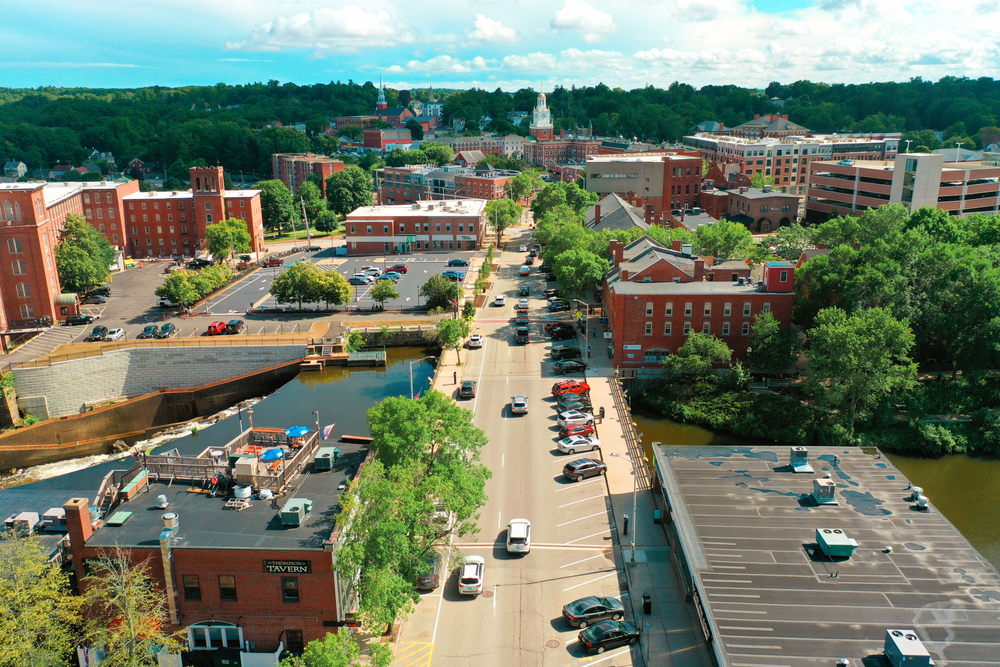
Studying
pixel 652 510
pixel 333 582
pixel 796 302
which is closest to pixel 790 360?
pixel 796 302

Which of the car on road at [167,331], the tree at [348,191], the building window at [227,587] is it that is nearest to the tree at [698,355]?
the building window at [227,587]

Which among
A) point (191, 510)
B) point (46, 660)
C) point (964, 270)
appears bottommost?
point (46, 660)

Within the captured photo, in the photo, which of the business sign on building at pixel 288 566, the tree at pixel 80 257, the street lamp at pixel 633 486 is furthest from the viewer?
the tree at pixel 80 257

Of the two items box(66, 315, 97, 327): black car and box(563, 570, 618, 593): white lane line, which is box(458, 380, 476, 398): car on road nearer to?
box(563, 570, 618, 593): white lane line

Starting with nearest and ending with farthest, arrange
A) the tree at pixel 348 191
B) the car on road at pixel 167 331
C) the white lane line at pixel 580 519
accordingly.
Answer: the white lane line at pixel 580 519
the car on road at pixel 167 331
the tree at pixel 348 191

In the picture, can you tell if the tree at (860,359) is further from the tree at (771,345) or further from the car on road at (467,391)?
the car on road at (467,391)

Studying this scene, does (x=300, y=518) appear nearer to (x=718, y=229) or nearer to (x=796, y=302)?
(x=796, y=302)

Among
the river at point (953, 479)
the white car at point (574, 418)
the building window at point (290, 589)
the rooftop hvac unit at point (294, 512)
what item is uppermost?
the rooftop hvac unit at point (294, 512)
